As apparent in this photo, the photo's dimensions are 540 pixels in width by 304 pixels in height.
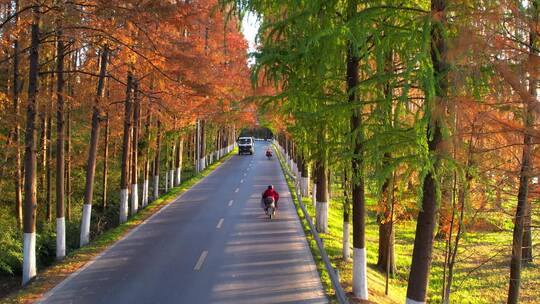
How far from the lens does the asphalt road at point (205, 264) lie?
10297mm

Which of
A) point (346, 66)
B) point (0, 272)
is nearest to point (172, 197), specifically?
point (0, 272)

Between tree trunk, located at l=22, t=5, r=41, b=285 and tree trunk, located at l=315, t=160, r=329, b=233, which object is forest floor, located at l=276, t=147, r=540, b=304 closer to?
tree trunk, located at l=315, t=160, r=329, b=233

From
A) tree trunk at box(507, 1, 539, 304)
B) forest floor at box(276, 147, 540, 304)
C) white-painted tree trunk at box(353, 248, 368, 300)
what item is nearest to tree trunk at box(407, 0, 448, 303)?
tree trunk at box(507, 1, 539, 304)

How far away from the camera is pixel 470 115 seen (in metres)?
7.34

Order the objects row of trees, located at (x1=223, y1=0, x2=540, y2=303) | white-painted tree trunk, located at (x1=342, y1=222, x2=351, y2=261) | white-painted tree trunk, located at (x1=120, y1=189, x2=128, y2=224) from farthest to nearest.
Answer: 1. white-painted tree trunk, located at (x1=120, y1=189, x2=128, y2=224)
2. white-painted tree trunk, located at (x1=342, y1=222, x2=351, y2=261)
3. row of trees, located at (x1=223, y1=0, x2=540, y2=303)

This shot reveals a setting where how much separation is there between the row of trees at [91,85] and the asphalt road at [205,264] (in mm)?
2013

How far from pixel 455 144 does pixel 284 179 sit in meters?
27.8

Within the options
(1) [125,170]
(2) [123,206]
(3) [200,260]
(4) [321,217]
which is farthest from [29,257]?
(4) [321,217]

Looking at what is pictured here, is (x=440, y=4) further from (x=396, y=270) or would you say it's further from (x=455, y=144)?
(x=396, y=270)

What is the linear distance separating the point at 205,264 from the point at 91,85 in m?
11.6

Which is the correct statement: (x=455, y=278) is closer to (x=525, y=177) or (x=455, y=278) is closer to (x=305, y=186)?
(x=525, y=177)

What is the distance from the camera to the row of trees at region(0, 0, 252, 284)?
38.9 ft

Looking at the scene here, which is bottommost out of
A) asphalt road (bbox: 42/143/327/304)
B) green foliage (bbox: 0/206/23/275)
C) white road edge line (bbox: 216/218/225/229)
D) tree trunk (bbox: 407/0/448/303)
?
green foliage (bbox: 0/206/23/275)

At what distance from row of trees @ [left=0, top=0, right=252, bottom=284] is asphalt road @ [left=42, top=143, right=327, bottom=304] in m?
2.01
